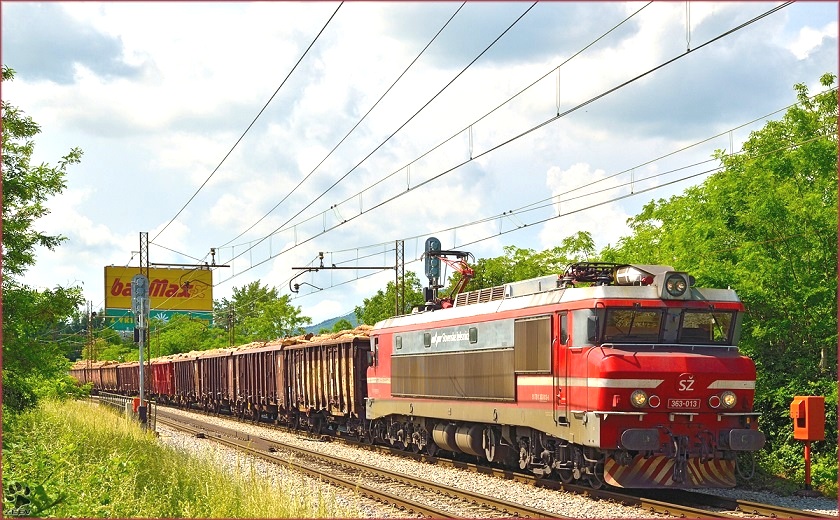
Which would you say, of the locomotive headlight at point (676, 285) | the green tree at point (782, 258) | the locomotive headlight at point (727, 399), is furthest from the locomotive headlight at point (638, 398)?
the green tree at point (782, 258)

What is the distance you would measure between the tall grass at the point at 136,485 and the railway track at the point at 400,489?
0.94 meters

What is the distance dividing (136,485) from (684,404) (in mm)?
8721

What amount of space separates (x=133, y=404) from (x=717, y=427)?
903 inches

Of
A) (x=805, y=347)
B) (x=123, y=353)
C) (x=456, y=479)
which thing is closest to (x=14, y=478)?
(x=456, y=479)

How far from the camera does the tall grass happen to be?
13.5 m

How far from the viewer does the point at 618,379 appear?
1595cm

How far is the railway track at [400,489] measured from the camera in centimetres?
1527

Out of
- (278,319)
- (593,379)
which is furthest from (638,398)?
(278,319)

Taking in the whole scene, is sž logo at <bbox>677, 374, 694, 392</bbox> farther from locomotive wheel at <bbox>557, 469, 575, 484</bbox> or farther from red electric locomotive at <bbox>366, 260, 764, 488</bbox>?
locomotive wheel at <bbox>557, 469, 575, 484</bbox>

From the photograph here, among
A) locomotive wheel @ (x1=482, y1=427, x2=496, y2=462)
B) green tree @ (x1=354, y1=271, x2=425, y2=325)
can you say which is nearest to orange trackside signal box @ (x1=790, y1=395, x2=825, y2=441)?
locomotive wheel @ (x1=482, y1=427, x2=496, y2=462)

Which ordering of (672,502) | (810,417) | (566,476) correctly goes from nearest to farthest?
(672,502) < (810,417) < (566,476)

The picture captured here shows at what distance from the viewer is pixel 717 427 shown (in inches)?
642

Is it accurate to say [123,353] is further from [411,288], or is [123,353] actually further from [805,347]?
[805,347]

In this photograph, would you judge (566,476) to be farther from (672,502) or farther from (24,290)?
(24,290)
